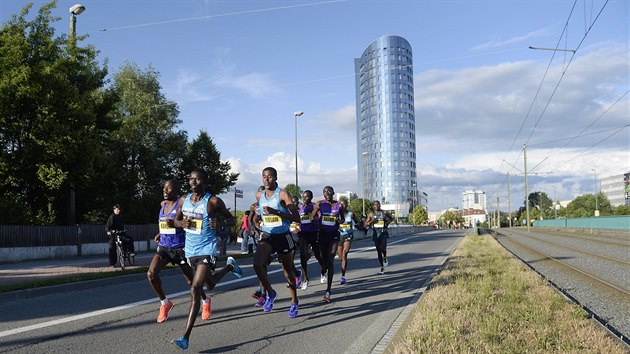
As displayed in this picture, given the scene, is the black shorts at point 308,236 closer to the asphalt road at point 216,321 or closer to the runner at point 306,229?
the runner at point 306,229

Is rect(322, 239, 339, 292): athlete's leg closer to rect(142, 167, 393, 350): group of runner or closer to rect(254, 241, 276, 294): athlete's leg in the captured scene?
rect(142, 167, 393, 350): group of runner

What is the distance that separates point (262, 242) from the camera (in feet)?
22.1

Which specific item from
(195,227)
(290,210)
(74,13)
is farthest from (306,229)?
(74,13)

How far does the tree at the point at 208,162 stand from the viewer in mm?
38719

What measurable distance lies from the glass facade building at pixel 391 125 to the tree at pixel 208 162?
359 ft

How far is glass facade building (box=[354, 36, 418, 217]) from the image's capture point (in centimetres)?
15062

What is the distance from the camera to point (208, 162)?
129 feet

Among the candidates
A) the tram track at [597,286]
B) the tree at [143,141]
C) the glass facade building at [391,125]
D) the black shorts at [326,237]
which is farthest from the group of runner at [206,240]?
the glass facade building at [391,125]

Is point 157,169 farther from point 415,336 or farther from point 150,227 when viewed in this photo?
point 415,336

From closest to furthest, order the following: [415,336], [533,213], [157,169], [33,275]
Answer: [415,336]
[33,275]
[157,169]
[533,213]

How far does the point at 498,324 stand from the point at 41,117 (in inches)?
792

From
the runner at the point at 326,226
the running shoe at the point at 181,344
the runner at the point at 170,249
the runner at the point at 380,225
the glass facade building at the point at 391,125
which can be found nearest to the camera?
the running shoe at the point at 181,344

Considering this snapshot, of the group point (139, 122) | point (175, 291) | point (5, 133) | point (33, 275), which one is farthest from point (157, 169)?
point (175, 291)

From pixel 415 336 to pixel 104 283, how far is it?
8.31m
